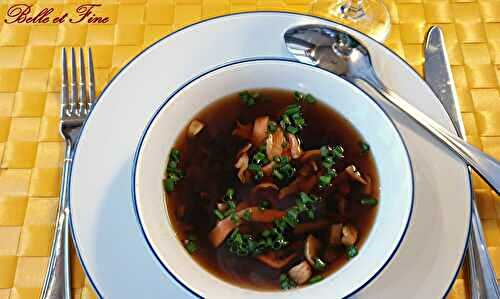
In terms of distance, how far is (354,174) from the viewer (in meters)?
1.19

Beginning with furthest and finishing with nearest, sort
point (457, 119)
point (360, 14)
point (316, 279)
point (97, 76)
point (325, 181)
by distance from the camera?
point (360, 14) < point (97, 76) < point (457, 119) < point (325, 181) < point (316, 279)

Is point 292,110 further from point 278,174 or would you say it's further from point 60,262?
point 60,262

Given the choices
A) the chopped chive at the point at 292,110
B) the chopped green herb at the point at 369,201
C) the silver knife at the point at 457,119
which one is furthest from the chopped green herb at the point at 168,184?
the silver knife at the point at 457,119

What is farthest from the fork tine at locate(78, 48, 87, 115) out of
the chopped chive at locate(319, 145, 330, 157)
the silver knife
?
the silver knife

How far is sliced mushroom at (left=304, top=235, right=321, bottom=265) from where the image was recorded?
3.67 feet

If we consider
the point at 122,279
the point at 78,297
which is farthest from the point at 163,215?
the point at 78,297

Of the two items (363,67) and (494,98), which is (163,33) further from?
(494,98)

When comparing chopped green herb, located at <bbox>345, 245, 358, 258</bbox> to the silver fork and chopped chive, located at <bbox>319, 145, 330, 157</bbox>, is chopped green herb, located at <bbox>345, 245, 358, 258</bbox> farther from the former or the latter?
the silver fork

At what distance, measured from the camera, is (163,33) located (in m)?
1.52

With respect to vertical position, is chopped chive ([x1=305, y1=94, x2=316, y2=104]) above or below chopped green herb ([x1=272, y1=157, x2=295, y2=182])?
above

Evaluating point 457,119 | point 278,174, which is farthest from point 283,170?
point 457,119

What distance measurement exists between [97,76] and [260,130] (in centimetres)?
54

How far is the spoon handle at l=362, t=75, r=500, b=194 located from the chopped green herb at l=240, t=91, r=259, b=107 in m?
0.32

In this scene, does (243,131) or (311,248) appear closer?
(311,248)
